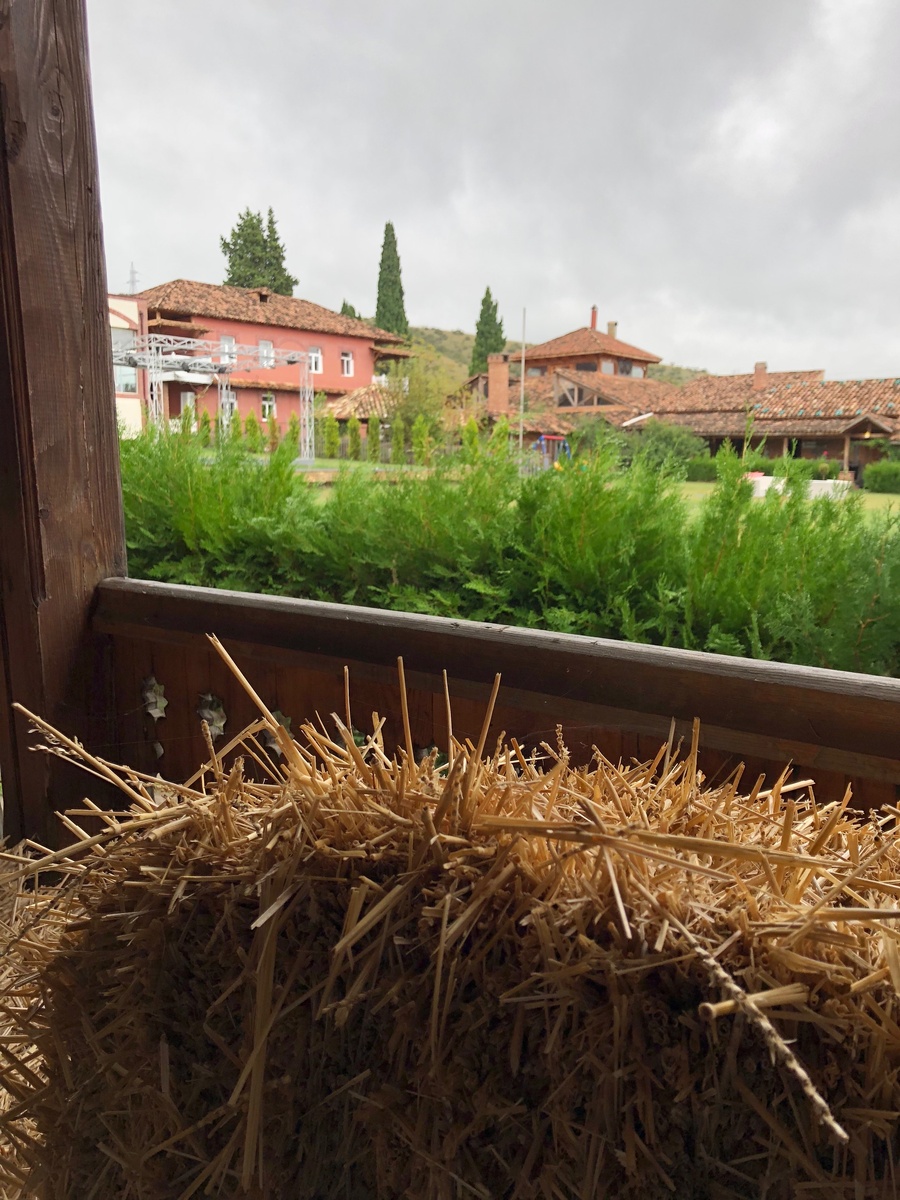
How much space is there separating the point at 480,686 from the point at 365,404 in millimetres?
4152

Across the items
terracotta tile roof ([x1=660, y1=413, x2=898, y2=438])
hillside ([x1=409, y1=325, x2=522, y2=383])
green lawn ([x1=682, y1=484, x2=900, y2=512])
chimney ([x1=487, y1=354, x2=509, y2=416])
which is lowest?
green lawn ([x1=682, y1=484, x2=900, y2=512])

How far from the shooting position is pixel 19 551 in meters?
1.65

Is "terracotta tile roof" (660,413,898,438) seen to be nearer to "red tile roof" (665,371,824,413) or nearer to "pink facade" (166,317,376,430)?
"red tile roof" (665,371,824,413)

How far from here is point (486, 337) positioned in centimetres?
711

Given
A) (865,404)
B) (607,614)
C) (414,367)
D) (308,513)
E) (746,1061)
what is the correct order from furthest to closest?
(414,367), (865,404), (308,513), (607,614), (746,1061)

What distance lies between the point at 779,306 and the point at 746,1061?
4.81m

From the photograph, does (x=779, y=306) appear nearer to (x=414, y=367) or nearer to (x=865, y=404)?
(x=865, y=404)

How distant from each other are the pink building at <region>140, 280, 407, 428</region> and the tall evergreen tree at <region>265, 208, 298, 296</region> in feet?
0.48

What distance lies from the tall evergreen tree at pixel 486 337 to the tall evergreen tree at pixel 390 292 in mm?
686

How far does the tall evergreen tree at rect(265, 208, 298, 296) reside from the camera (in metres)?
5.94

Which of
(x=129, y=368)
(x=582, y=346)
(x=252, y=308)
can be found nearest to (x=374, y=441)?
(x=129, y=368)

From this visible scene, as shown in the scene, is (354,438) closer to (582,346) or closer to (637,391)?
(637,391)

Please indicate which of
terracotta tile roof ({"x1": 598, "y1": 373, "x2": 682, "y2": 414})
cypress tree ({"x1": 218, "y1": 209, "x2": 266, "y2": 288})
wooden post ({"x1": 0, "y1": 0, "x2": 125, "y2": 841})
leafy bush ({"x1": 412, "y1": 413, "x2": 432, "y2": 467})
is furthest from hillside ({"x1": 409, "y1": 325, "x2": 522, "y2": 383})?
wooden post ({"x1": 0, "y1": 0, "x2": 125, "y2": 841})

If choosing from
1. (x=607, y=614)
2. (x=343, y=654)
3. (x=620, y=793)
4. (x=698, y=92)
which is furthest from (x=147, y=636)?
(x=698, y=92)
